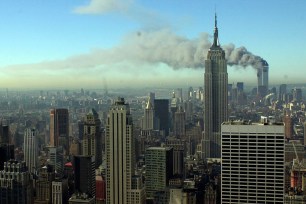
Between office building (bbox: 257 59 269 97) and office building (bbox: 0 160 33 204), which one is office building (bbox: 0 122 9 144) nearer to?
office building (bbox: 0 160 33 204)

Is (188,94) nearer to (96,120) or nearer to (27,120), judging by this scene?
(96,120)

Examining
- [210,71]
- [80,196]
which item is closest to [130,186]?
[80,196]

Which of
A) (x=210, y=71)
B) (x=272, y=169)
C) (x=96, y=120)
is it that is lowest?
(x=272, y=169)

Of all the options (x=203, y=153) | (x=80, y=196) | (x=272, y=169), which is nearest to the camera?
(x=272, y=169)

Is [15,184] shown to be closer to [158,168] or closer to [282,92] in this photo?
[158,168]

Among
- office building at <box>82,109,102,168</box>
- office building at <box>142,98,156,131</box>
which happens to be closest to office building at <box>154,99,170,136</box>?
office building at <box>142,98,156,131</box>

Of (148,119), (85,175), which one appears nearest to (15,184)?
(85,175)
